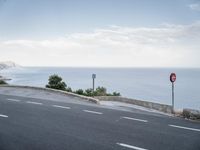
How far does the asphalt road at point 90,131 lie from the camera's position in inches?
284

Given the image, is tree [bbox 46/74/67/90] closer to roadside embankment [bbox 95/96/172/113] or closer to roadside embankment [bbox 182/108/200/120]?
roadside embankment [bbox 95/96/172/113]

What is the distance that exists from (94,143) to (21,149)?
2.18 m

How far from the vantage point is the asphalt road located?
7219 millimetres

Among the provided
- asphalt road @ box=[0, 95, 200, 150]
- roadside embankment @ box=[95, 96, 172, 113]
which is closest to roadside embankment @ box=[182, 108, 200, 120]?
asphalt road @ box=[0, 95, 200, 150]

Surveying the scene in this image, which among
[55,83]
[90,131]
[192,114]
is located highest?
[55,83]

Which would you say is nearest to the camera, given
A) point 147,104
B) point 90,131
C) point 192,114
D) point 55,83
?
point 90,131

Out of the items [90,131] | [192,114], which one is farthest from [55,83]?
[90,131]

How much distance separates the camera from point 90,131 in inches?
343

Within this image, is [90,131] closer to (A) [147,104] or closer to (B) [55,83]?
(A) [147,104]

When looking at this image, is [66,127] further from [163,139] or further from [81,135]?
[163,139]

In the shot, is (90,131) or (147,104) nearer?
(90,131)

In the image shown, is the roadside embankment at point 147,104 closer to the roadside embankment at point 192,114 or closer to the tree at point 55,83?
the roadside embankment at point 192,114

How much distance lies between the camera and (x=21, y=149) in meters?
6.81

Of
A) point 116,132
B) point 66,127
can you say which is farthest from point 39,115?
point 116,132
